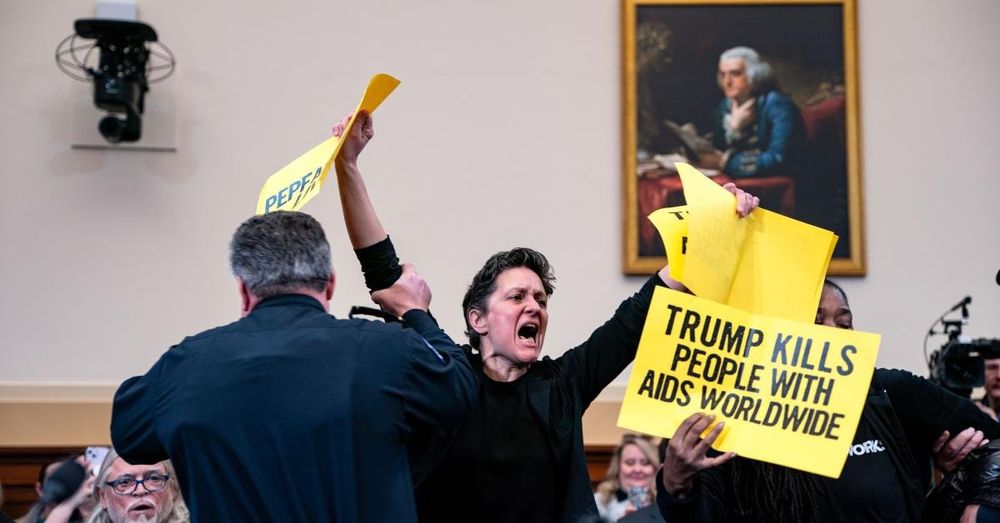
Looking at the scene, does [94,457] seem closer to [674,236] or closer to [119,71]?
[119,71]

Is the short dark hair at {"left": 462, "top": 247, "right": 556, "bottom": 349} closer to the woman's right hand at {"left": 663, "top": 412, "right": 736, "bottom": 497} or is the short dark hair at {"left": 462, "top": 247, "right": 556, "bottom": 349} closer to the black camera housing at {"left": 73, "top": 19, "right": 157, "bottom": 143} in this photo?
the woman's right hand at {"left": 663, "top": 412, "right": 736, "bottom": 497}

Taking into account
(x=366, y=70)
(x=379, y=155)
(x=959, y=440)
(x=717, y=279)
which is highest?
(x=366, y=70)

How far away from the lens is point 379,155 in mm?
6781

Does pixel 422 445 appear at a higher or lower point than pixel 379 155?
lower

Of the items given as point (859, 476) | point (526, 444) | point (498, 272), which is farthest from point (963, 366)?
point (526, 444)

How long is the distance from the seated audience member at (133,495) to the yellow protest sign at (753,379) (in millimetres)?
1365

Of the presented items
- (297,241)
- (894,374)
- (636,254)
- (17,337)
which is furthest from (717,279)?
(17,337)

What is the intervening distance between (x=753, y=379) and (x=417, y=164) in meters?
4.25

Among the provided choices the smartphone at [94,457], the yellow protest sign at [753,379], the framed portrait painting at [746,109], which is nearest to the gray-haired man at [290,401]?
the yellow protest sign at [753,379]

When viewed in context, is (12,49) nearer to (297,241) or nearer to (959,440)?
(297,241)

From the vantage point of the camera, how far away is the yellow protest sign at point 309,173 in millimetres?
2648

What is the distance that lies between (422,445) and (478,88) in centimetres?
459

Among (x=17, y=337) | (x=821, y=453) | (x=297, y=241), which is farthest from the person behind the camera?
(x=17, y=337)

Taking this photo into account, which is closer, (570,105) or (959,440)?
(959,440)
